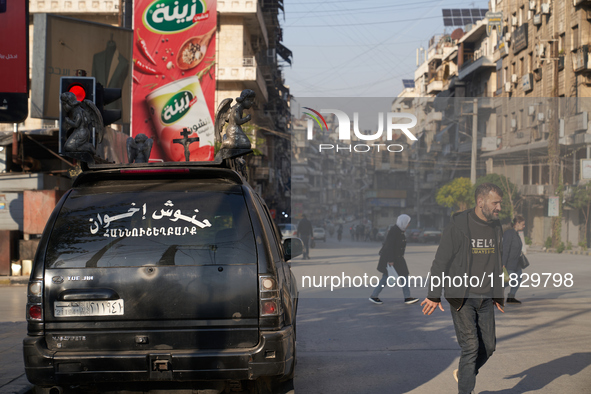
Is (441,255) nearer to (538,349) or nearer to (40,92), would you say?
(538,349)

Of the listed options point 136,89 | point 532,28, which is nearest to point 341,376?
point 136,89

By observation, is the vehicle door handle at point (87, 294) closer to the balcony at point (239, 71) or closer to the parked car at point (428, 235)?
the parked car at point (428, 235)

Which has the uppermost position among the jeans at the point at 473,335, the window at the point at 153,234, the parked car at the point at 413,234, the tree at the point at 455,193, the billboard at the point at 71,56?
the billboard at the point at 71,56

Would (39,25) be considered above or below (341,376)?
above

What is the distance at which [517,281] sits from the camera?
11922mm

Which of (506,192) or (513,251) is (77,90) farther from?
(513,251)

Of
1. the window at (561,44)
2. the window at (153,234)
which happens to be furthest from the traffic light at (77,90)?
the window at (561,44)

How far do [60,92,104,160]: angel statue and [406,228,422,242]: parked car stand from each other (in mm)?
5600

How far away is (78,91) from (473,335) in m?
6.73

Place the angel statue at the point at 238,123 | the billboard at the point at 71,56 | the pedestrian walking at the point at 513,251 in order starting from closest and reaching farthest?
the angel statue at the point at 238,123 < the pedestrian walking at the point at 513,251 < the billboard at the point at 71,56

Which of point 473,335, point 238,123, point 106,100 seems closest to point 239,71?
point 106,100

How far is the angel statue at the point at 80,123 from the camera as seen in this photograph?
334 inches

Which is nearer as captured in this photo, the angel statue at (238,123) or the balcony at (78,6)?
the angel statue at (238,123)

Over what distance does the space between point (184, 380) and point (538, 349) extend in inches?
200
